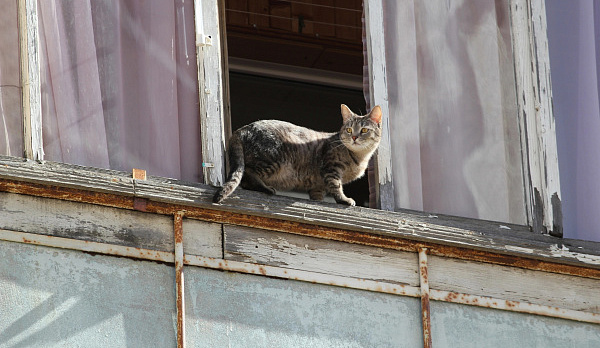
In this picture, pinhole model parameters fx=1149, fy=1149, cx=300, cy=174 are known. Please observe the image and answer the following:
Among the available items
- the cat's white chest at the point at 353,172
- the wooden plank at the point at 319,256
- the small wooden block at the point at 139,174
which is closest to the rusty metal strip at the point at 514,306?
the wooden plank at the point at 319,256

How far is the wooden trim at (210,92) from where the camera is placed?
6094mm

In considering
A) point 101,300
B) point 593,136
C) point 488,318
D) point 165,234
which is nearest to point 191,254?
point 165,234

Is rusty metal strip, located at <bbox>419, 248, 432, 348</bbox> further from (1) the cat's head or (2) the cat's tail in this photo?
(2) the cat's tail

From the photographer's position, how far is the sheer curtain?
19.4 ft

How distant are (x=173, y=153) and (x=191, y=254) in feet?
2.09

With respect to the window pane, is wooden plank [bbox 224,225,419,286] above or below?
below

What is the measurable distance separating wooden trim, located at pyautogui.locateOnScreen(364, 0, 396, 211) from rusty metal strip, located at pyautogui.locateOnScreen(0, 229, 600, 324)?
609mm

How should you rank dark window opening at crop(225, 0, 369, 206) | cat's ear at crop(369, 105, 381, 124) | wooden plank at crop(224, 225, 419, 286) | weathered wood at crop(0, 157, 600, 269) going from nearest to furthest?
weathered wood at crop(0, 157, 600, 269), wooden plank at crop(224, 225, 419, 286), cat's ear at crop(369, 105, 381, 124), dark window opening at crop(225, 0, 369, 206)

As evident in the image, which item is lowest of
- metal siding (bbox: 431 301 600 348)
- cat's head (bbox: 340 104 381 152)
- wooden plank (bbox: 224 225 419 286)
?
metal siding (bbox: 431 301 600 348)

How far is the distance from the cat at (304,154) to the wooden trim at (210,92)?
21cm

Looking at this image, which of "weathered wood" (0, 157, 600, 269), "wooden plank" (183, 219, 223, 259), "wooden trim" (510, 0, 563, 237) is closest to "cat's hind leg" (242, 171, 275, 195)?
"weathered wood" (0, 157, 600, 269)

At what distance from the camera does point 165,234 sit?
5758 mm

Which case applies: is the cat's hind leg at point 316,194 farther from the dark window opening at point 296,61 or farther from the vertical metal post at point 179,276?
the dark window opening at point 296,61

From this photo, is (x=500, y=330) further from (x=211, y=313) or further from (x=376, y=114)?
(x=211, y=313)
